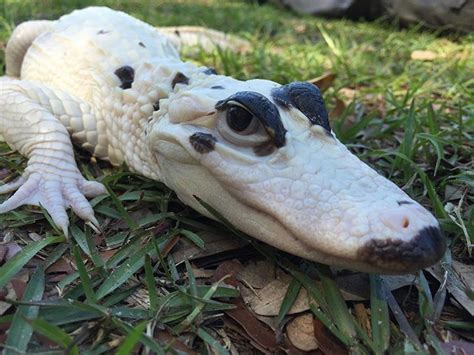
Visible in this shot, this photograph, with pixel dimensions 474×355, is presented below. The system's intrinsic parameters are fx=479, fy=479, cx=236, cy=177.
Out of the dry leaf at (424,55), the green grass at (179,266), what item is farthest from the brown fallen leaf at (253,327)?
the dry leaf at (424,55)

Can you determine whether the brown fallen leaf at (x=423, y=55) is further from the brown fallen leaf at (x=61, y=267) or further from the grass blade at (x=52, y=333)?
the grass blade at (x=52, y=333)

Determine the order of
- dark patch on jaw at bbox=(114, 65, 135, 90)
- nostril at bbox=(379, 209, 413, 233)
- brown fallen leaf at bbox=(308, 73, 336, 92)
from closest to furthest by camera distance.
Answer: nostril at bbox=(379, 209, 413, 233)
dark patch on jaw at bbox=(114, 65, 135, 90)
brown fallen leaf at bbox=(308, 73, 336, 92)

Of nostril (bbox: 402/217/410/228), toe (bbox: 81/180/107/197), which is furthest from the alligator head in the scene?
toe (bbox: 81/180/107/197)

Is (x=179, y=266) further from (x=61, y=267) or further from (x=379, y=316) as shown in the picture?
(x=379, y=316)

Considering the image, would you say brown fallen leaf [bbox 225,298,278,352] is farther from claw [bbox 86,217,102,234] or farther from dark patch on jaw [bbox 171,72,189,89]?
dark patch on jaw [bbox 171,72,189,89]

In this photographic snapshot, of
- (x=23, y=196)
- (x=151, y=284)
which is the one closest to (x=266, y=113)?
(x=151, y=284)

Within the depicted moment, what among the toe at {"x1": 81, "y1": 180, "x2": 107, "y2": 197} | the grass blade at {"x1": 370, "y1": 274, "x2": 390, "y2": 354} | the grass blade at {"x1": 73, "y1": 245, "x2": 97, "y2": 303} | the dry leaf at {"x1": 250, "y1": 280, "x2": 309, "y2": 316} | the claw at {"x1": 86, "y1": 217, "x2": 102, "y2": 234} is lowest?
the toe at {"x1": 81, "y1": 180, "x2": 107, "y2": 197}
